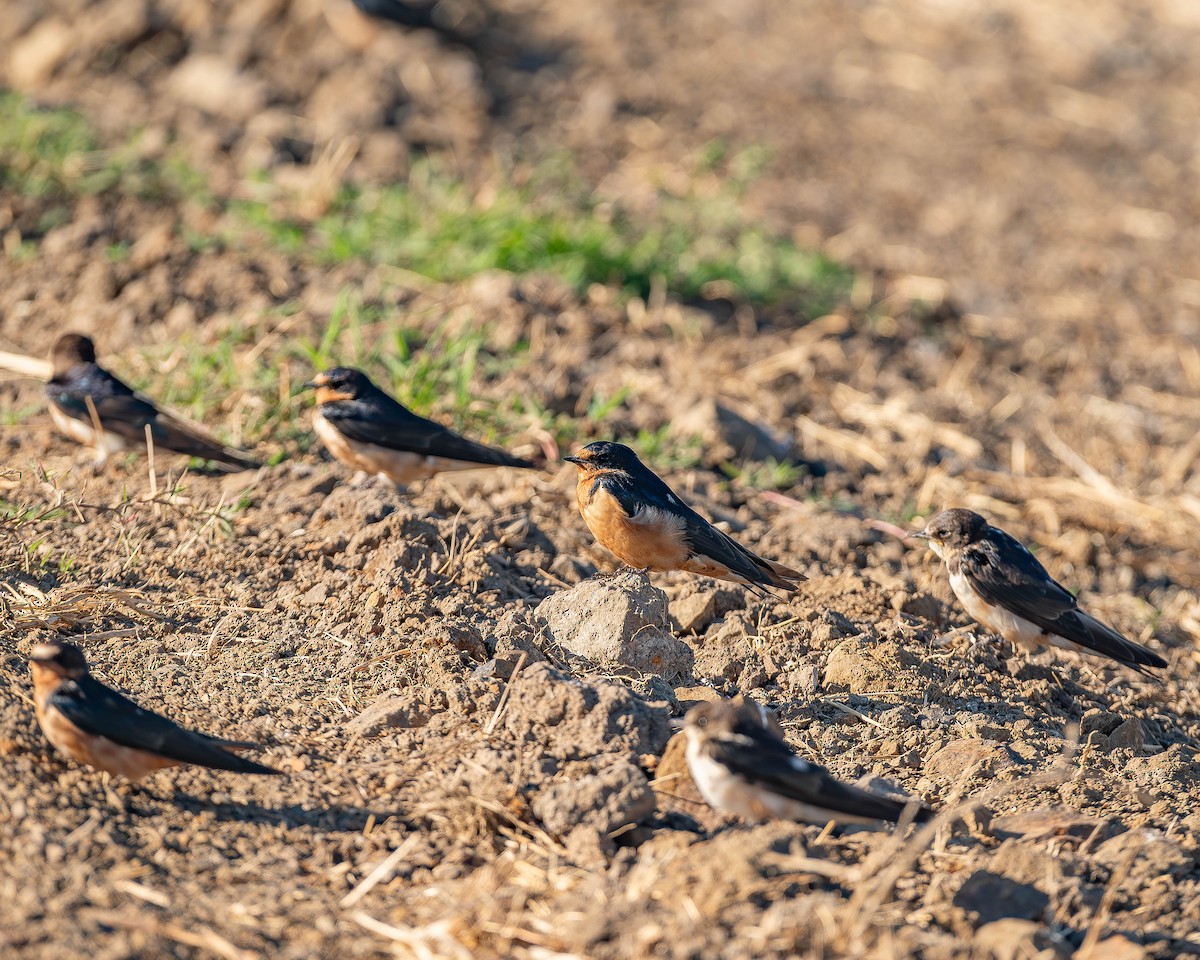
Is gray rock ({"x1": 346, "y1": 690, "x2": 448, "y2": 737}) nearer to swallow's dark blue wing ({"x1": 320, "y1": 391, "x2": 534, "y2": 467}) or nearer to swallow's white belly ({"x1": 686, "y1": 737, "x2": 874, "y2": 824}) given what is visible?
swallow's white belly ({"x1": 686, "y1": 737, "x2": 874, "y2": 824})

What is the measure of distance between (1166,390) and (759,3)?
922 cm

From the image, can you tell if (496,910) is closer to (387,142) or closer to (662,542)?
(662,542)

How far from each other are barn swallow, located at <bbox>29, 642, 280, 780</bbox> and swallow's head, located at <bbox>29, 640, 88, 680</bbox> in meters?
0.03

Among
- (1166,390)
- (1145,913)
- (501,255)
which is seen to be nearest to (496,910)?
(1145,913)

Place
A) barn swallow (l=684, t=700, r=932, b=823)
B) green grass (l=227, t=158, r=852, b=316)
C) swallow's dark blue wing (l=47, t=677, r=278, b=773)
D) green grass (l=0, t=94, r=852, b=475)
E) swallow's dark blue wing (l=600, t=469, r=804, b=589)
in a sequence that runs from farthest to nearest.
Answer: green grass (l=227, t=158, r=852, b=316) < green grass (l=0, t=94, r=852, b=475) < swallow's dark blue wing (l=600, t=469, r=804, b=589) < swallow's dark blue wing (l=47, t=677, r=278, b=773) < barn swallow (l=684, t=700, r=932, b=823)

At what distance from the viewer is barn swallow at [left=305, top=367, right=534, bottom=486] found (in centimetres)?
714

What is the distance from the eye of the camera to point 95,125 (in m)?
11.7

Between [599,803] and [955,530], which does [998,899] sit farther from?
[955,530]

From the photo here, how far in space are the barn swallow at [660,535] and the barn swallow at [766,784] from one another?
1784 mm

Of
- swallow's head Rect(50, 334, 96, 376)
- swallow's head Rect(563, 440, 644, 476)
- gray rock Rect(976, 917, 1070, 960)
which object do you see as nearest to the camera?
gray rock Rect(976, 917, 1070, 960)

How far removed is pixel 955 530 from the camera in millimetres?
6746

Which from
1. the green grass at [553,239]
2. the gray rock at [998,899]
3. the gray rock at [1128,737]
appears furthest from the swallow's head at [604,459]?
the green grass at [553,239]

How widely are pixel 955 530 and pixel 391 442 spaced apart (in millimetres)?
2871

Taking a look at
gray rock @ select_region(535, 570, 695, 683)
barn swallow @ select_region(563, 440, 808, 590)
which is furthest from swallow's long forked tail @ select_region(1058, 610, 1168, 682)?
gray rock @ select_region(535, 570, 695, 683)
